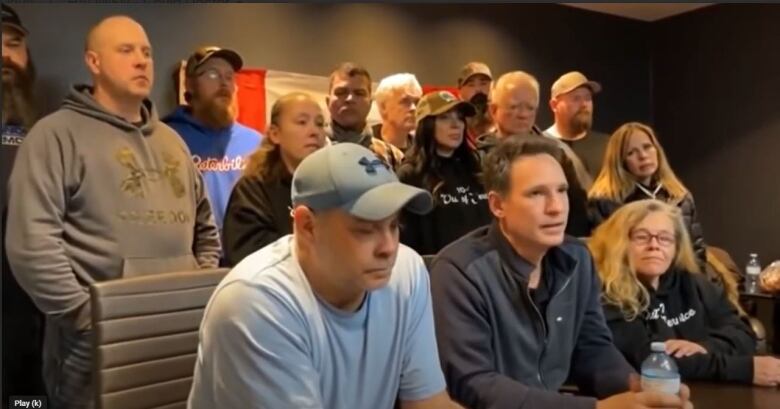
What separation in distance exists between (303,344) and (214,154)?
162 centimetres

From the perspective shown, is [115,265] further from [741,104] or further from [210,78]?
[741,104]

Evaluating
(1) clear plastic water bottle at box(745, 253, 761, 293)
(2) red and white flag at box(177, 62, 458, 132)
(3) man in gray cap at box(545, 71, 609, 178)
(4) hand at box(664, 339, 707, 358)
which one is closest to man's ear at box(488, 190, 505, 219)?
(4) hand at box(664, 339, 707, 358)

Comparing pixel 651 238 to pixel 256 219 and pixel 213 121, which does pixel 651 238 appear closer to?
pixel 256 219

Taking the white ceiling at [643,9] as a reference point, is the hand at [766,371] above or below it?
below

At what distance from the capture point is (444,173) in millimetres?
2324

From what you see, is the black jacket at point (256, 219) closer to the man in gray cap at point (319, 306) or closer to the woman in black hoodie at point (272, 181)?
the woman in black hoodie at point (272, 181)

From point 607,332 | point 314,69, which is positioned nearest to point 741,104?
point 314,69

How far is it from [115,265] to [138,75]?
0.50 m

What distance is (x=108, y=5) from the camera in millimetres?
2328

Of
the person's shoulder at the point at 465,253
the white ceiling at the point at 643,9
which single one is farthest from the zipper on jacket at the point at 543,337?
the white ceiling at the point at 643,9

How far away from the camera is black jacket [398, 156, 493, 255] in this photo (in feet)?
7.30

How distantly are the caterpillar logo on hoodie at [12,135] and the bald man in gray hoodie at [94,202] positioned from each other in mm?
461

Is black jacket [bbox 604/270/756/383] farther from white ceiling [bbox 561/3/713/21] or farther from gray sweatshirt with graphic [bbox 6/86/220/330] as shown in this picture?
white ceiling [bbox 561/3/713/21]

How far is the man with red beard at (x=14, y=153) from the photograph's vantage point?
7.39ft
